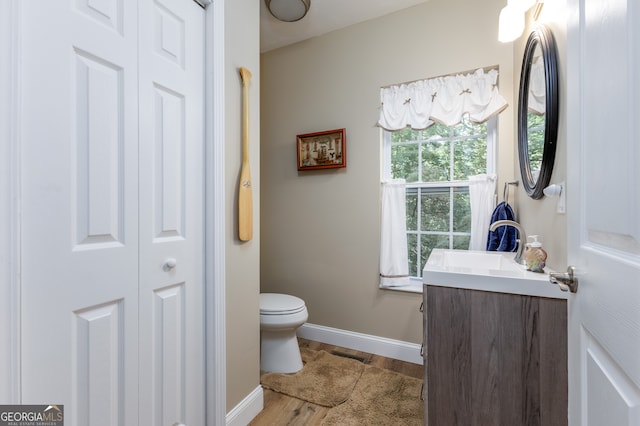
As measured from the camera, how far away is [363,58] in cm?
225

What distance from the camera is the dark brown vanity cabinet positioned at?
1001 millimetres

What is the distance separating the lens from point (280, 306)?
1.89m

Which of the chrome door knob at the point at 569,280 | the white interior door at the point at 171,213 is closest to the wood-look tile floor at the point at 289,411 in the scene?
the white interior door at the point at 171,213

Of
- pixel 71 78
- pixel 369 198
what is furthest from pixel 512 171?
pixel 71 78

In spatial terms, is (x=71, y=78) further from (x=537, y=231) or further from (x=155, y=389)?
(x=537, y=231)

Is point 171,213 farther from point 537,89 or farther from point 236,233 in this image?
point 537,89

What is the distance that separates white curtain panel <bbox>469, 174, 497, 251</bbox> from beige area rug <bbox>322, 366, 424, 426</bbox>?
1017 millimetres

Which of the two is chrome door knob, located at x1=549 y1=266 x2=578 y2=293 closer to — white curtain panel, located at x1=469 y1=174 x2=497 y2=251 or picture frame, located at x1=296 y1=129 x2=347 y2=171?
white curtain panel, located at x1=469 y1=174 x2=497 y2=251

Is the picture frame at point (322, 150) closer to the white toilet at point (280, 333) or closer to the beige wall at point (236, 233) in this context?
the beige wall at point (236, 233)

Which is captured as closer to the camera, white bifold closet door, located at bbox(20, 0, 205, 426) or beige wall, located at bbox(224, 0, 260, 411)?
white bifold closet door, located at bbox(20, 0, 205, 426)

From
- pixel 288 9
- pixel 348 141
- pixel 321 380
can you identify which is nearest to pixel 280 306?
pixel 321 380

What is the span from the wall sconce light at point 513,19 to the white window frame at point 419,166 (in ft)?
1.75

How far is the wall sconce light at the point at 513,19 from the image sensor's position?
1429 mm

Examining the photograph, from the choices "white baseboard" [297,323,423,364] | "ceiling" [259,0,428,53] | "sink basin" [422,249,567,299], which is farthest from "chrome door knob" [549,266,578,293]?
"ceiling" [259,0,428,53]
